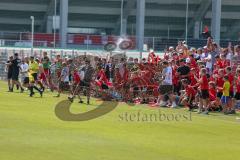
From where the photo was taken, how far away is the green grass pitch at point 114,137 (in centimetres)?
1376

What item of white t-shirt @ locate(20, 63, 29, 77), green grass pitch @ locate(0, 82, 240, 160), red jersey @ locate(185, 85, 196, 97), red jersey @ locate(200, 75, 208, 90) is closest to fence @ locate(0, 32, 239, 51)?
white t-shirt @ locate(20, 63, 29, 77)

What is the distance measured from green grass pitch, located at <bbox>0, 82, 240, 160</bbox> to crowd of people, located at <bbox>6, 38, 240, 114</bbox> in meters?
2.16

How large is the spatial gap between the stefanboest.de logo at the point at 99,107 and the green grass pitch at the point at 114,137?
1.26 feet

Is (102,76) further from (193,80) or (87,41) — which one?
(87,41)

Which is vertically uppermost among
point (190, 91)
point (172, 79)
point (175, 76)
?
point (175, 76)

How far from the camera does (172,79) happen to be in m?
28.9

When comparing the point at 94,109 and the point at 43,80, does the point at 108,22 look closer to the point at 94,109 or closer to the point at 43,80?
the point at 43,80

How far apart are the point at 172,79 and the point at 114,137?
40.9 ft

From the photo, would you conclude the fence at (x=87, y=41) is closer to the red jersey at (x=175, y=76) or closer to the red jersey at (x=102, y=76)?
the red jersey at (x=102, y=76)

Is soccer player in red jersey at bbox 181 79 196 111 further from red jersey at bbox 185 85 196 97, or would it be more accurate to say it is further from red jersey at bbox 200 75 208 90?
red jersey at bbox 200 75 208 90

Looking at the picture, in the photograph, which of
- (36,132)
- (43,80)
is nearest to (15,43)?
(43,80)

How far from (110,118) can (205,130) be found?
375cm

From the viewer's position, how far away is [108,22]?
79312mm

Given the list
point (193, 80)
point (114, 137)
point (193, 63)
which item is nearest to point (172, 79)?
point (193, 63)
